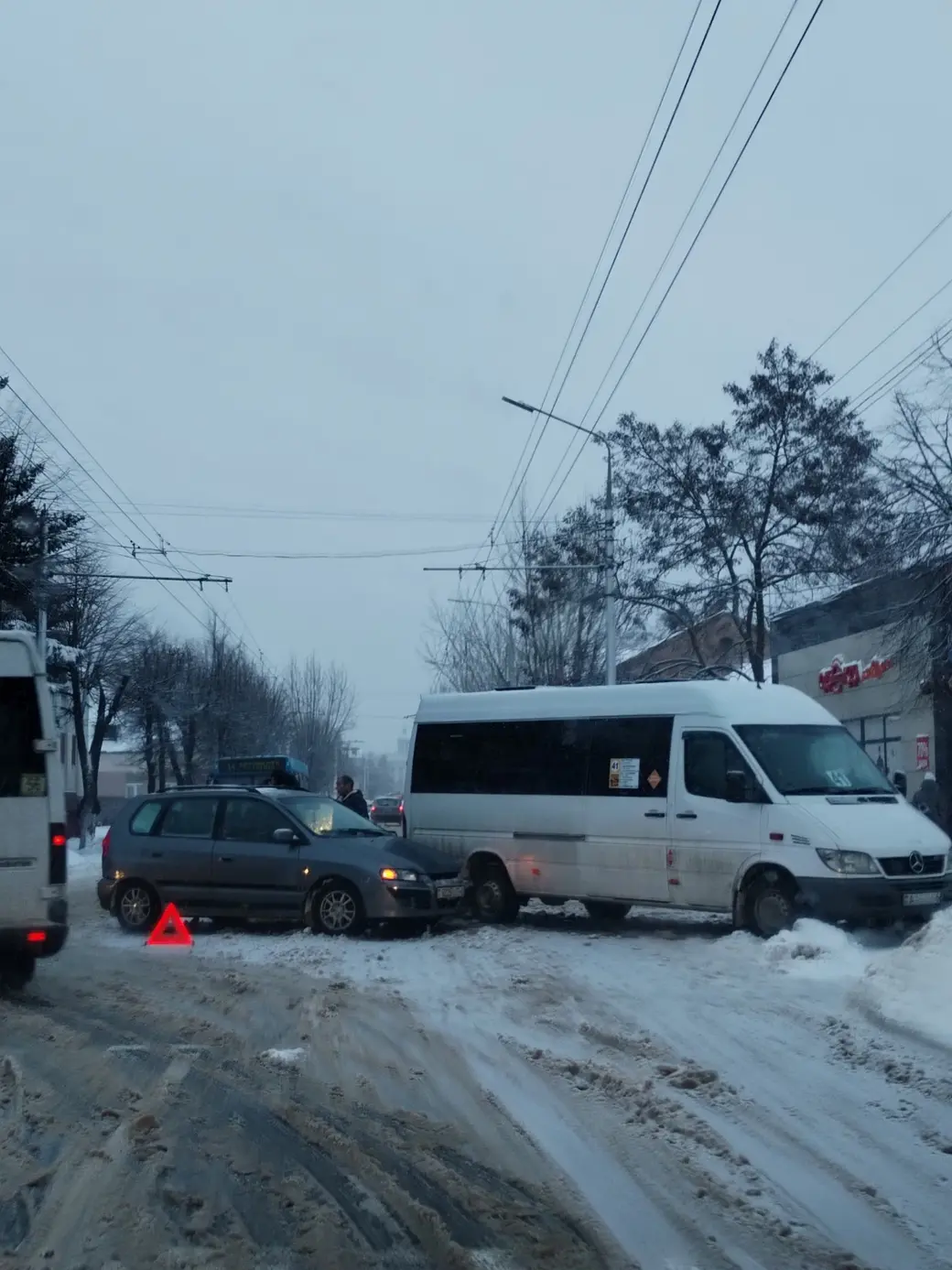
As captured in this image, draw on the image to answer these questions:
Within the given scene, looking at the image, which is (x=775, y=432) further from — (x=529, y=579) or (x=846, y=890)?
(x=846, y=890)

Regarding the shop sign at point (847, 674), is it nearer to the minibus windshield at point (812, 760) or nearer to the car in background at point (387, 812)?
the car in background at point (387, 812)

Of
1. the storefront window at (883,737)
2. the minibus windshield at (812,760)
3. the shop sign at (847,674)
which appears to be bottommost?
the minibus windshield at (812,760)

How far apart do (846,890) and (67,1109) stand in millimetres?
7601

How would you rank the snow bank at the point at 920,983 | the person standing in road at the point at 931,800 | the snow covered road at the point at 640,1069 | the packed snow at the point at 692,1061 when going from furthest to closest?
the person standing in road at the point at 931,800, the snow bank at the point at 920,983, the packed snow at the point at 692,1061, the snow covered road at the point at 640,1069

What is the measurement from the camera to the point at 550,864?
610 inches

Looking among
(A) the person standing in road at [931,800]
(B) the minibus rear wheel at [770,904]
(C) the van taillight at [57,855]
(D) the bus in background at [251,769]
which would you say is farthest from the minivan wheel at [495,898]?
(D) the bus in background at [251,769]

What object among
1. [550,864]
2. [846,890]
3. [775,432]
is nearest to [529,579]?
[775,432]

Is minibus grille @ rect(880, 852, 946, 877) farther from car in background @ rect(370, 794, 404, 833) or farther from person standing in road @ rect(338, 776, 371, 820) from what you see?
car in background @ rect(370, 794, 404, 833)

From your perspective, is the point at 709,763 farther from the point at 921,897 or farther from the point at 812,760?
the point at 921,897

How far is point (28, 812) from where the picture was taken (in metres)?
10.4

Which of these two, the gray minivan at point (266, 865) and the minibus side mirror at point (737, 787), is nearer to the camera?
the minibus side mirror at point (737, 787)

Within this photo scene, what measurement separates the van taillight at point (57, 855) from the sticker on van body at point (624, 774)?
6441 mm

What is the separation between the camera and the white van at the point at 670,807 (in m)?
12.8

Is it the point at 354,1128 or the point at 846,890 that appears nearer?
the point at 354,1128
